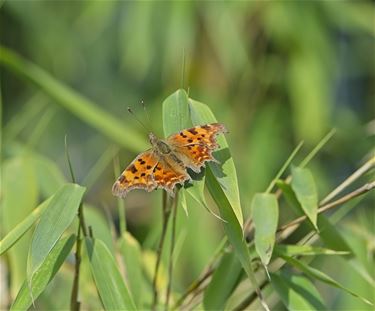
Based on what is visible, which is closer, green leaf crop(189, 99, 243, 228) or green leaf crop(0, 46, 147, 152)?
green leaf crop(189, 99, 243, 228)

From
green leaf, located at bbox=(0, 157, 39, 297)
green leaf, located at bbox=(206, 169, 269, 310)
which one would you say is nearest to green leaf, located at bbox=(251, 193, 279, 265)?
green leaf, located at bbox=(206, 169, 269, 310)

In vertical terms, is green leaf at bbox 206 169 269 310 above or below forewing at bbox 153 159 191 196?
below

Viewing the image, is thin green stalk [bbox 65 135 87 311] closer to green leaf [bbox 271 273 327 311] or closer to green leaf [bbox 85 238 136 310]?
green leaf [bbox 85 238 136 310]

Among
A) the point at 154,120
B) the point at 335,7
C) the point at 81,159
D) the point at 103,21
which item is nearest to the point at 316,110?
the point at 335,7

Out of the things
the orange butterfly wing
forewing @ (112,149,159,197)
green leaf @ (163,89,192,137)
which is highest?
green leaf @ (163,89,192,137)

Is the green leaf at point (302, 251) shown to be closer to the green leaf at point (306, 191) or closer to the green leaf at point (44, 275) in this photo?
the green leaf at point (306, 191)
